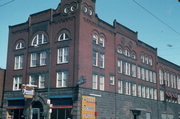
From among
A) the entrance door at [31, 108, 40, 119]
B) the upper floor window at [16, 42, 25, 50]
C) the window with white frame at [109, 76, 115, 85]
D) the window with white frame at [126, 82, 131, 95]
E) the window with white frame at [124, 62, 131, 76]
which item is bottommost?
the entrance door at [31, 108, 40, 119]

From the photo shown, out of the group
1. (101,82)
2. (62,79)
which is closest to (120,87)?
(101,82)

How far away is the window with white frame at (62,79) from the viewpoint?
122 feet

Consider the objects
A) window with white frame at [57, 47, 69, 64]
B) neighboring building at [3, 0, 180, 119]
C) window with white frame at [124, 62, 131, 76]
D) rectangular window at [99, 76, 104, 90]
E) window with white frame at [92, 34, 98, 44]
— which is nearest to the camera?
neighboring building at [3, 0, 180, 119]

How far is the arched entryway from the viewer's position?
38394 mm

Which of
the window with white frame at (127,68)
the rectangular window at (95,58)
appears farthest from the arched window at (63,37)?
the window with white frame at (127,68)

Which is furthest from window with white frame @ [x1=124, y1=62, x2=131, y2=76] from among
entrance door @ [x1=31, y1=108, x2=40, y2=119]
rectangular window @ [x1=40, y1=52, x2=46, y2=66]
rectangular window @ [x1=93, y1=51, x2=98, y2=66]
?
entrance door @ [x1=31, y1=108, x2=40, y2=119]

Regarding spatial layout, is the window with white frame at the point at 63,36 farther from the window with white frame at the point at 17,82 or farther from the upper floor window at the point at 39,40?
the window with white frame at the point at 17,82

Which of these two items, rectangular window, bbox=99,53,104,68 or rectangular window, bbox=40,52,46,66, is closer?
rectangular window, bbox=40,52,46,66

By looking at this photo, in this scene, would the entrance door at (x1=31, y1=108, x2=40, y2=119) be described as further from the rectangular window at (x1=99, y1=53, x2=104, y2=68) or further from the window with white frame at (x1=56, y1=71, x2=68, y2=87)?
the rectangular window at (x1=99, y1=53, x2=104, y2=68)

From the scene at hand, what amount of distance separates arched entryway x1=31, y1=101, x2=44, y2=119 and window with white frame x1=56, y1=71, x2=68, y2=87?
4.28 metres

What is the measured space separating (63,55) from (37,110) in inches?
337

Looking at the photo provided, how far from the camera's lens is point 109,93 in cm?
4103

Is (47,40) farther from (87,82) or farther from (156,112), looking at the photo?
(156,112)

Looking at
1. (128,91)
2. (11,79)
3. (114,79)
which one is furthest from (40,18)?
(128,91)
